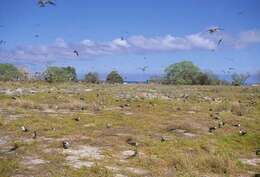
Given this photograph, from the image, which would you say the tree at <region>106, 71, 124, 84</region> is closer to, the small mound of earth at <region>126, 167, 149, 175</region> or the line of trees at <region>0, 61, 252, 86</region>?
the line of trees at <region>0, 61, 252, 86</region>

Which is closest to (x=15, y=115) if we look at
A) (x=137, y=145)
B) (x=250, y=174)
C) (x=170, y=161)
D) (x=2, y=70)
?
(x=137, y=145)

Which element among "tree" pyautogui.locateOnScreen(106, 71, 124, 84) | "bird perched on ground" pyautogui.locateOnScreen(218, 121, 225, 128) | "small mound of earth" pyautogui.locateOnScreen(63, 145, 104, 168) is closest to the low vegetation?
"small mound of earth" pyautogui.locateOnScreen(63, 145, 104, 168)

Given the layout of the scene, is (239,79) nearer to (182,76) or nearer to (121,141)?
(182,76)

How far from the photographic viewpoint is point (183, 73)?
9088 cm

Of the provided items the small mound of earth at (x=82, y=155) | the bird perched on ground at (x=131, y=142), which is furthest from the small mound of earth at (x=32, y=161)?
the bird perched on ground at (x=131, y=142)

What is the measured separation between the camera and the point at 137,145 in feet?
47.1

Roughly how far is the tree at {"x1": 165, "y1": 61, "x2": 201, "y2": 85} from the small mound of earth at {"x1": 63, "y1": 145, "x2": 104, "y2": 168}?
73.7 metres

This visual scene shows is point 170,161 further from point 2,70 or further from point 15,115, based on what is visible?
point 2,70

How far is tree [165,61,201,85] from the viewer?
88.8m

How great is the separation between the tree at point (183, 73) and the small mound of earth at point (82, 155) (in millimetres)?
73707

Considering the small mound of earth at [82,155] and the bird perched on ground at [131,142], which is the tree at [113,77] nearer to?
the bird perched on ground at [131,142]

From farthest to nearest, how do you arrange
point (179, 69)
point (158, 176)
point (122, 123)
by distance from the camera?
1. point (179, 69)
2. point (122, 123)
3. point (158, 176)

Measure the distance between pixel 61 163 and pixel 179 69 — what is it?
82.9m

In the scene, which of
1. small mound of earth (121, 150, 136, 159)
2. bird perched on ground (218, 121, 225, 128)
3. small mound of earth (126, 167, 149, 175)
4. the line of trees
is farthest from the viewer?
the line of trees
